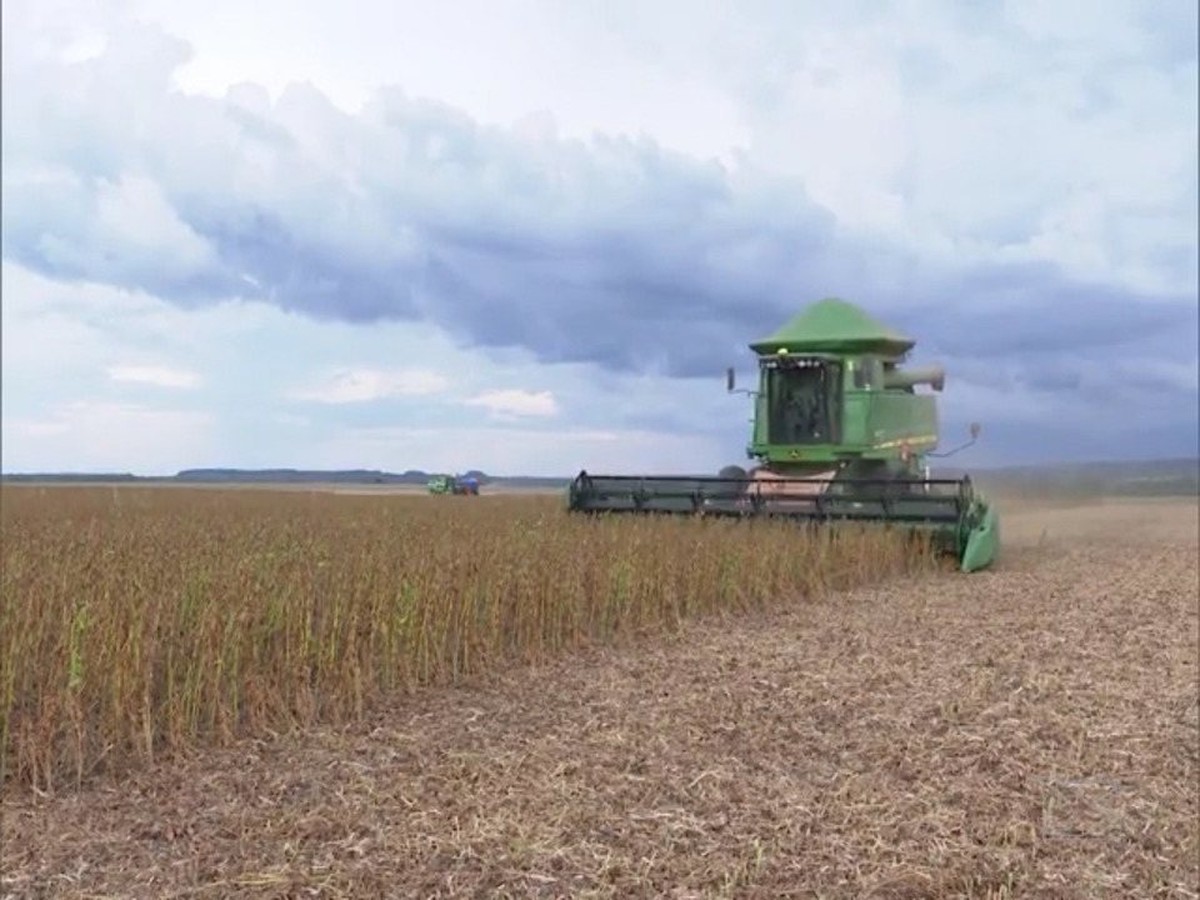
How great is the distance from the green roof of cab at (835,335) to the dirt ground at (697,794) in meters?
7.39

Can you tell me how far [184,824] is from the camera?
3838mm

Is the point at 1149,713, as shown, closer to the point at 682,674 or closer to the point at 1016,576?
the point at 682,674

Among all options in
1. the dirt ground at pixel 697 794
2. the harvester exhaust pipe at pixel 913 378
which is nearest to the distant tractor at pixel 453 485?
the harvester exhaust pipe at pixel 913 378

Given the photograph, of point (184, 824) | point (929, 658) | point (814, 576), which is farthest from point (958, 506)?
point (184, 824)

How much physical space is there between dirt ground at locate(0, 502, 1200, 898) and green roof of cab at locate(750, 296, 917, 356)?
7.39 m

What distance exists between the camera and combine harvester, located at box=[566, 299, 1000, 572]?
36.1ft

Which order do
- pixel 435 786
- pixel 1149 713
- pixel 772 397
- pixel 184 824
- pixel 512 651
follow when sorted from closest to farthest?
1. pixel 184 824
2. pixel 435 786
3. pixel 1149 713
4. pixel 512 651
5. pixel 772 397

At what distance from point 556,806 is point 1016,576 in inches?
312

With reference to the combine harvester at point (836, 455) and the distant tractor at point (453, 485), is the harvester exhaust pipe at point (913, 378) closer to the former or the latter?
the combine harvester at point (836, 455)

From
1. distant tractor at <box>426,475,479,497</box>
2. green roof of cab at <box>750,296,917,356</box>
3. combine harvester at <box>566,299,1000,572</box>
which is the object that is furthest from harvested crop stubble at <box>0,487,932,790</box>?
distant tractor at <box>426,475,479,497</box>

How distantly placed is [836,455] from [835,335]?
5.78 feet

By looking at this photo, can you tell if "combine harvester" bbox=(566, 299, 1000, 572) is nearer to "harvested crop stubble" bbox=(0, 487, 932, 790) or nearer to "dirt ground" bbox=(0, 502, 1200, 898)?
"harvested crop stubble" bbox=(0, 487, 932, 790)

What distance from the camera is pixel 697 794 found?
4.09 meters

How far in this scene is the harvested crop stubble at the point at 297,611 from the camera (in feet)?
14.8
